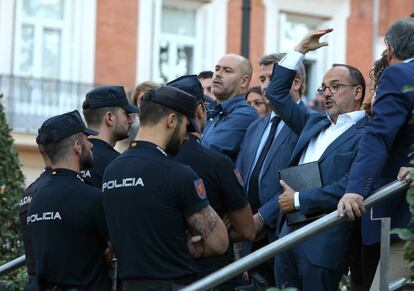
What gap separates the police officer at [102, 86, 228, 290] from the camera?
23.9 ft

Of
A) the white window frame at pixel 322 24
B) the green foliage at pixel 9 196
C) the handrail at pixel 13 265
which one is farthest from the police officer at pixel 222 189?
the white window frame at pixel 322 24

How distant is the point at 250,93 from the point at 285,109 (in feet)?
8.12

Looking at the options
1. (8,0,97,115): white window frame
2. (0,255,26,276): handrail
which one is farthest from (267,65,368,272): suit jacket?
(8,0,97,115): white window frame

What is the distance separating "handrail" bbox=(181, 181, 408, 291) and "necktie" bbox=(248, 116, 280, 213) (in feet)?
6.00

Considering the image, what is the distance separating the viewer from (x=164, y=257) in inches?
287

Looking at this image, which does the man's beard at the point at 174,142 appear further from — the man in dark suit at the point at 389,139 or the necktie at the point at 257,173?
the necktie at the point at 257,173

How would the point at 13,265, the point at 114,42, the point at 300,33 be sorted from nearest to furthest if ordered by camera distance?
the point at 13,265
the point at 114,42
the point at 300,33

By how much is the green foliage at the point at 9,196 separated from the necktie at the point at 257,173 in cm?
278

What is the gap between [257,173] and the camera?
9.11 meters

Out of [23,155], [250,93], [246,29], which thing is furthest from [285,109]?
[23,155]

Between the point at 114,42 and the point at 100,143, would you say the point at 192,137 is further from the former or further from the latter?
the point at 114,42

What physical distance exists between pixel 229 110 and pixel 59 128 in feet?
5.61

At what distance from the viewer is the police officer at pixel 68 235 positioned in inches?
313

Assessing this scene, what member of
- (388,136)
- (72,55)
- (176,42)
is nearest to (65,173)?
(388,136)
